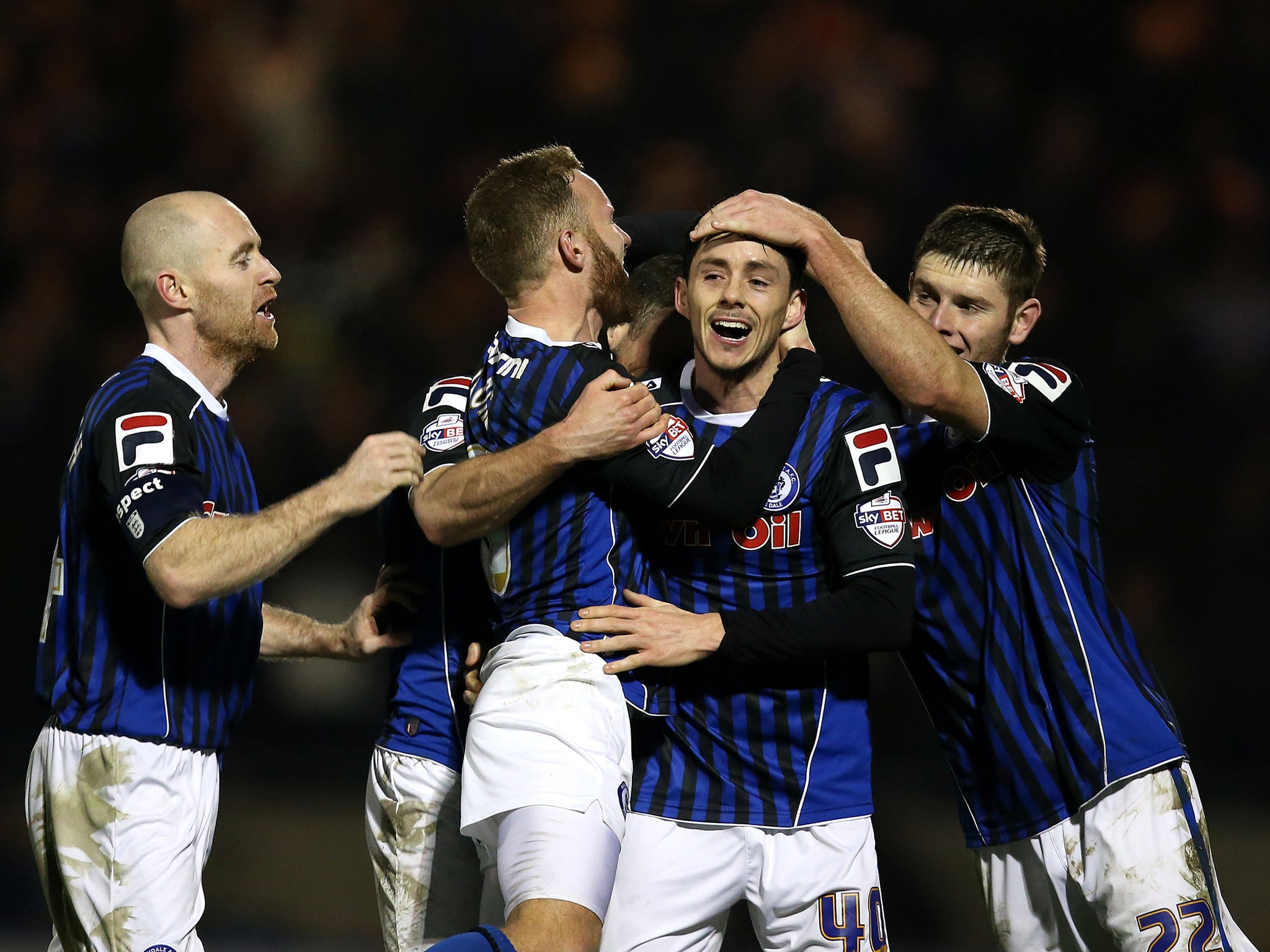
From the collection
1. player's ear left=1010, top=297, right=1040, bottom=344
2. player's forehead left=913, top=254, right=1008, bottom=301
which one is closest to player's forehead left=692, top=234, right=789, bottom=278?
player's forehead left=913, top=254, right=1008, bottom=301

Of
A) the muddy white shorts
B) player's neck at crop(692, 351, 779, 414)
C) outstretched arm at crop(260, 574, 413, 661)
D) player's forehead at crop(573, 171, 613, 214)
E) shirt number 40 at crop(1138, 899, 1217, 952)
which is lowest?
shirt number 40 at crop(1138, 899, 1217, 952)

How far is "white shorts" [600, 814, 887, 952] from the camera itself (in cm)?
239

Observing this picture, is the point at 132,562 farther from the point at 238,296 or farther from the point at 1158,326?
the point at 1158,326

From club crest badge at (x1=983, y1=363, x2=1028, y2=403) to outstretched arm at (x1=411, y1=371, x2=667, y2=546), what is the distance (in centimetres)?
66

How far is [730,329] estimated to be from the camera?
2467mm

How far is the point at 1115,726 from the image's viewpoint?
2352 millimetres

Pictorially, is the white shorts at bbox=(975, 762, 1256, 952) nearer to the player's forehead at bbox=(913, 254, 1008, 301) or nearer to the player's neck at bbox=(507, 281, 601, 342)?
the player's forehead at bbox=(913, 254, 1008, 301)

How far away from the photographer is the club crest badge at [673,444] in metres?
2.31

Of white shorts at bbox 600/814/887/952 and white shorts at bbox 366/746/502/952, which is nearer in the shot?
white shorts at bbox 600/814/887/952

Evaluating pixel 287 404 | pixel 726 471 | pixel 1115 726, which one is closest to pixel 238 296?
pixel 726 471

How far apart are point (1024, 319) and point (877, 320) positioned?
55cm

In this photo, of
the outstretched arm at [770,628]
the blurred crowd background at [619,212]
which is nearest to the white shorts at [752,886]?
the outstretched arm at [770,628]

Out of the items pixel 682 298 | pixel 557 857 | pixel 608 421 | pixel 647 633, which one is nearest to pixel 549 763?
pixel 557 857

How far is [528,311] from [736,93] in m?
3.35
